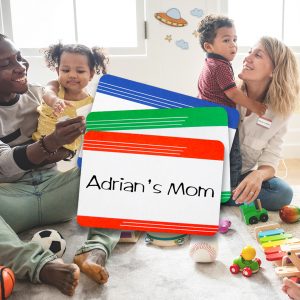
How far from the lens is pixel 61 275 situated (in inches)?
28.6

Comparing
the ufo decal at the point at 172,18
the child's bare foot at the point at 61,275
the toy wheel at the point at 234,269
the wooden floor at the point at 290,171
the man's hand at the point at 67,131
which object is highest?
the ufo decal at the point at 172,18

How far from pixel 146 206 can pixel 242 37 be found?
1.96 m

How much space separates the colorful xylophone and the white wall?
1115 millimetres

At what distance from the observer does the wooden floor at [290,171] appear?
1.74m

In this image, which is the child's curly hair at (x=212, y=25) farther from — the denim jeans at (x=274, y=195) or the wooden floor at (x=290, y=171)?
the wooden floor at (x=290, y=171)

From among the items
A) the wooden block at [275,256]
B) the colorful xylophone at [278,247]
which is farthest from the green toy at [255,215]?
the wooden block at [275,256]

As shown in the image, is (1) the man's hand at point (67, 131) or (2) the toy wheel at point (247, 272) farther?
(2) the toy wheel at point (247, 272)

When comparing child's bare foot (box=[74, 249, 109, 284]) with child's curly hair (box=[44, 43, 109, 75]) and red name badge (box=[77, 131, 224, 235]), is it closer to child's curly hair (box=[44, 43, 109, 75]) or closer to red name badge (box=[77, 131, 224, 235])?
child's curly hair (box=[44, 43, 109, 75])

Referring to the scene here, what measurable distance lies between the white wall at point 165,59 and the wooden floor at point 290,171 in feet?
1.87

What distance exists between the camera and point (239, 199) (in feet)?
1.18

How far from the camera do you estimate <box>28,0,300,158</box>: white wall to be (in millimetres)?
1906

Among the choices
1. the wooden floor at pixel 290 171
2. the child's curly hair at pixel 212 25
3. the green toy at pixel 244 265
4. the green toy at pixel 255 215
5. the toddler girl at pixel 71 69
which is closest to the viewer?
the toddler girl at pixel 71 69

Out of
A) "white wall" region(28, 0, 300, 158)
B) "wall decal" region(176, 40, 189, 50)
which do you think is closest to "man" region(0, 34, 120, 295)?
"white wall" region(28, 0, 300, 158)

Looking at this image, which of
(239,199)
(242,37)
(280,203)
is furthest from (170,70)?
(239,199)
